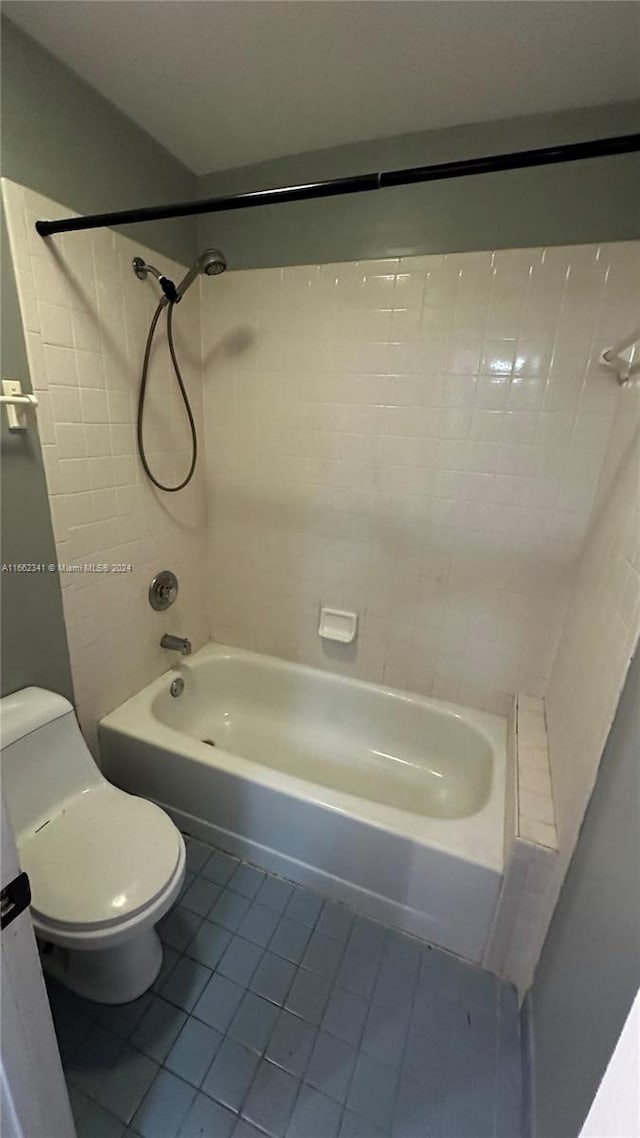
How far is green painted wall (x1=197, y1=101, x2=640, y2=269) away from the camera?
50.8 inches

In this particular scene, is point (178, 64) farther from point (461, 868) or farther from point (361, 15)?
point (461, 868)

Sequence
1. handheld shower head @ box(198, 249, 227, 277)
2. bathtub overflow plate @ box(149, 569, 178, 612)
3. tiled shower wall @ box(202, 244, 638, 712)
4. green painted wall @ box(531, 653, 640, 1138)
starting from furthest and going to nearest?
1. bathtub overflow plate @ box(149, 569, 178, 612)
2. tiled shower wall @ box(202, 244, 638, 712)
3. handheld shower head @ box(198, 249, 227, 277)
4. green painted wall @ box(531, 653, 640, 1138)

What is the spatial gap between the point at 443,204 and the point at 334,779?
211 centimetres

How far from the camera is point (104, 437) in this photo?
1459 mm

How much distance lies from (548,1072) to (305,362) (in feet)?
6.81

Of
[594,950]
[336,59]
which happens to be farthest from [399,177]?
[594,950]

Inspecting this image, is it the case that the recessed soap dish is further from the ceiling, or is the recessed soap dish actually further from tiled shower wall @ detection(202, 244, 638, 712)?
the ceiling

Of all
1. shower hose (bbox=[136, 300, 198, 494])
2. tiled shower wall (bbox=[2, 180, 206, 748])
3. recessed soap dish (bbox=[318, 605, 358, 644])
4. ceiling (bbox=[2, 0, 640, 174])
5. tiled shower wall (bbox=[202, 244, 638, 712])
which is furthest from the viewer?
recessed soap dish (bbox=[318, 605, 358, 644])

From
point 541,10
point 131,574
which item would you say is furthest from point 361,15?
point 131,574

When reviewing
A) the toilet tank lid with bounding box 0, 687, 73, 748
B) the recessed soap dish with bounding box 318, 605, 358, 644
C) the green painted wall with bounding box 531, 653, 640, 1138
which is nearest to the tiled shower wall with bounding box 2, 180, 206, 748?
the toilet tank lid with bounding box 0, 687, 73, 748

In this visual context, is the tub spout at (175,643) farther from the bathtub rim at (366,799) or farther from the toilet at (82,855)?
the toilet at (82,855)

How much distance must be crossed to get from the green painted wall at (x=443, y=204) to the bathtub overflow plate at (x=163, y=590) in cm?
123

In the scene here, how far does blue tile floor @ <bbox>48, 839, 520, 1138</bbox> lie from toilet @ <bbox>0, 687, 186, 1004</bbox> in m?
0.10

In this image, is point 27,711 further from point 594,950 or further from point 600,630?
point 600,630
